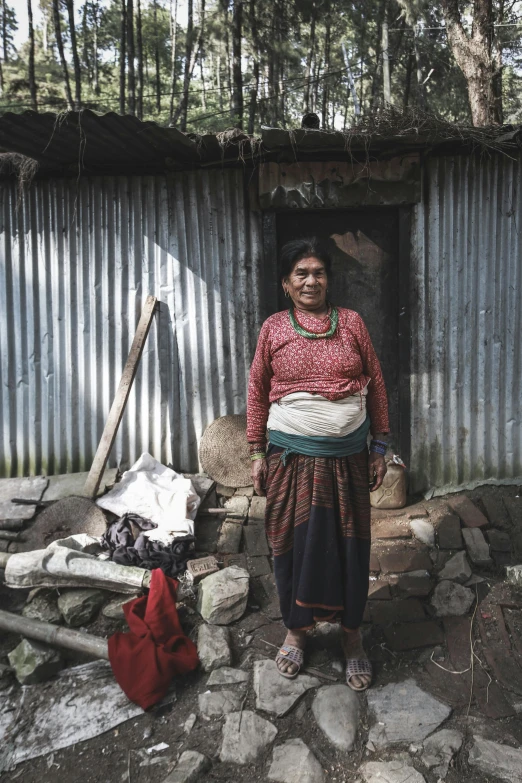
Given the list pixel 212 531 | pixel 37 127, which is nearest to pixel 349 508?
pixel 212 531

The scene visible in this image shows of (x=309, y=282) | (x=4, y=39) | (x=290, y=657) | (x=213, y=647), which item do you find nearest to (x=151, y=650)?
(x=213, y=647)

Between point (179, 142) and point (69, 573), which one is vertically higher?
point (179, 142)

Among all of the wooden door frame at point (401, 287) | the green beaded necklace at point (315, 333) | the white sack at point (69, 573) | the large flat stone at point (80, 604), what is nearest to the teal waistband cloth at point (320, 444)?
the green beaded necklace at point (315, 333)

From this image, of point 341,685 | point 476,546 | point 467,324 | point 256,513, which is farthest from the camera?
point 467,324

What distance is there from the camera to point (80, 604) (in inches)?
122

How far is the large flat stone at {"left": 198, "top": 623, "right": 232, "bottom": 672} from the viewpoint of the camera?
106 inches

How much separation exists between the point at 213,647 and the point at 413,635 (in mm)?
1158

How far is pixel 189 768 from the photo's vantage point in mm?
2070

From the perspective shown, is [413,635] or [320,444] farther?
[413,635]

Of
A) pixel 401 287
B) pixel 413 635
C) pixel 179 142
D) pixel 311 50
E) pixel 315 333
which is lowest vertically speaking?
pixel 413 635

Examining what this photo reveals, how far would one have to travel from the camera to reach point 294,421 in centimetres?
241

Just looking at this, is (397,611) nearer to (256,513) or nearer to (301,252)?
(256,513)

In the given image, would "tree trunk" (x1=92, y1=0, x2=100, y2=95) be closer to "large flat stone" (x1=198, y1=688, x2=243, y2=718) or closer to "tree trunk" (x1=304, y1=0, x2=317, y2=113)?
"tree trunk" (x1=304, y1=0, x2=317, y2=113)

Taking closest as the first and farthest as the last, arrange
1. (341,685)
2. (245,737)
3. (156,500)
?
(245,737) < (341,685) < (156,500)
